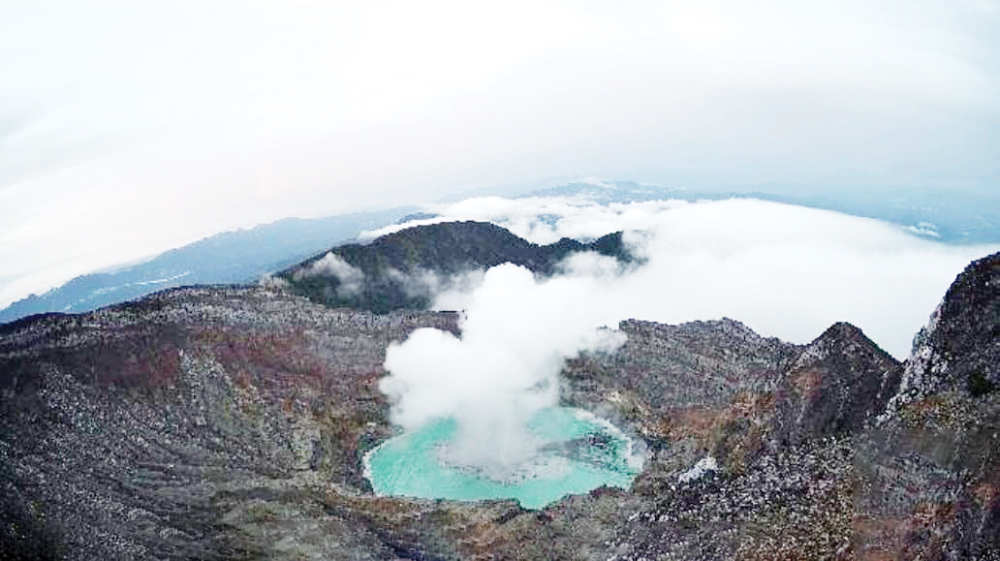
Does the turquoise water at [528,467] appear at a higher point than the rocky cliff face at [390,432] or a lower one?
lower

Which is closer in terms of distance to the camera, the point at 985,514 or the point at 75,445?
the point at 985,514

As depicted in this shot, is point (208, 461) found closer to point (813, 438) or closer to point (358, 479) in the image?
point (358, 479)

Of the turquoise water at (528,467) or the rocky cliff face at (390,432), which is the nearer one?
the rocky cliff face at (390,432)

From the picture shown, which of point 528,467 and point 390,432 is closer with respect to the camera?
point 528,467

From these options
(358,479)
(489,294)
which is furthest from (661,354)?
(358,479)

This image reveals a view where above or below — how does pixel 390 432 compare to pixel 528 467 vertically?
above
